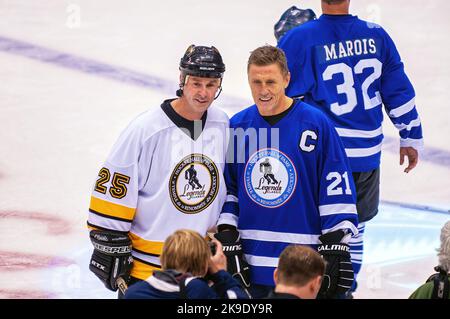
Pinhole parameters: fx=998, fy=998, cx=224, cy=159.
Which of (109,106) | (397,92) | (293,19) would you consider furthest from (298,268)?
(109,106)

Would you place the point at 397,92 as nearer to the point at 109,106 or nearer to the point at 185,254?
the point at 185,254

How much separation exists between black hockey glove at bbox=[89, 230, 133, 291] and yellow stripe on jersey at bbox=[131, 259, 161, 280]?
58 millimetres

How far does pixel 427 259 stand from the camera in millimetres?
4371

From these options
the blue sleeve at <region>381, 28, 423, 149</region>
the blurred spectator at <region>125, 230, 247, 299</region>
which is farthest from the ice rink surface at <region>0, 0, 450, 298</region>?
the blurred spectator at <region>125, 230, 247, 299</region>

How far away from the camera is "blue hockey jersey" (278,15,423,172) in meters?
3.71

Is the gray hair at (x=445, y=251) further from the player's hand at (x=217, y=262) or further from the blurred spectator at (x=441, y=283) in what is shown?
the player's hand at (x=217, y=262)

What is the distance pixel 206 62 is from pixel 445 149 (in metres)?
2.20

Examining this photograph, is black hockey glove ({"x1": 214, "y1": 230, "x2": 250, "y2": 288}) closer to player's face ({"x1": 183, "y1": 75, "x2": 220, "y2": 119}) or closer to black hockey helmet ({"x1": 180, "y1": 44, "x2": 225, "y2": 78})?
player's face ({"x1": 183, "y1": 75, "x2": 220, "y2": 119})

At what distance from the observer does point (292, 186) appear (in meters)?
3.28

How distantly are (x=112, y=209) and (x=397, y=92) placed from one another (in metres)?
1.23

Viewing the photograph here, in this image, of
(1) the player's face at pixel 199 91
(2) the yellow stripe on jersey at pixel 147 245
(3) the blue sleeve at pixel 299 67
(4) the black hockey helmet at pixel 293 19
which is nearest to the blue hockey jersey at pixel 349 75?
(3) the blue sleeve at pixel 299 67

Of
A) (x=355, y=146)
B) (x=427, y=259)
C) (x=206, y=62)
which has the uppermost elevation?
(x=206, y=62)
